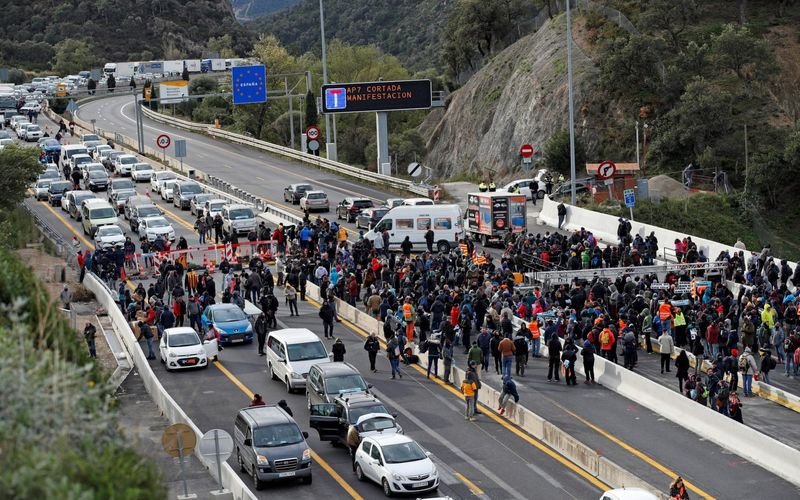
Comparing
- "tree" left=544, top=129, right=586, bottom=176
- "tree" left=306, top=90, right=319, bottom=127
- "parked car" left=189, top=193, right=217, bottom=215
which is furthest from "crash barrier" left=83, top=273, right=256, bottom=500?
"tree" left=306, top=90, right=319, bottom=127

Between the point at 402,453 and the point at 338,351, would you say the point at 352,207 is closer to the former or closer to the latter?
the point at 338,351

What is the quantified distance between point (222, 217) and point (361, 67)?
70756mm

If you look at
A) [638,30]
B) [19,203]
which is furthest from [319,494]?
[638,30]

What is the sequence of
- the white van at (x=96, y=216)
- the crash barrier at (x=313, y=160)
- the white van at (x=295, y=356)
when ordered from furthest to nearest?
the crash barrier at (x=313, y=160)
the white van at (x=96, y=216)
the white van at (x=295, y=356)

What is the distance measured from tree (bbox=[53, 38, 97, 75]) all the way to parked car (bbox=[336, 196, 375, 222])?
125419 mm

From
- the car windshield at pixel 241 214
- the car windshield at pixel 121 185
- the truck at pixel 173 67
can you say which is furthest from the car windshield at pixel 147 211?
the truck at pixel 173 67

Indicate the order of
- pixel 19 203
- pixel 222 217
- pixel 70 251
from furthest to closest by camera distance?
pixel 19 203 < pixel 222 217 < pixel 70 251

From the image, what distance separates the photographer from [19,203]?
54.0 metres

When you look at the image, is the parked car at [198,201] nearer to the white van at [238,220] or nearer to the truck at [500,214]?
the white van at [238,220]

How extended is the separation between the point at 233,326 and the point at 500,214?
50.0 ft

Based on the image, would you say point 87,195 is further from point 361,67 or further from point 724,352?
point 361,67

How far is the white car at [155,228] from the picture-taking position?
47.2 meters

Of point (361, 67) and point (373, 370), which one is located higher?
point (361, 67)

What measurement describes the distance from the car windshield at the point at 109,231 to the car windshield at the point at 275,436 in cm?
2439
